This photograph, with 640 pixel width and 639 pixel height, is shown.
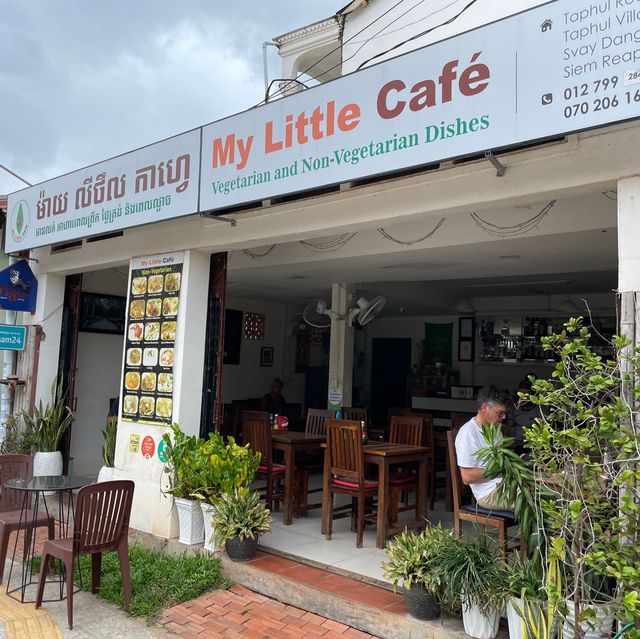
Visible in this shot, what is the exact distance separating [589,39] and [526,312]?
7063 millimetres

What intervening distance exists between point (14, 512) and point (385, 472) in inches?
105

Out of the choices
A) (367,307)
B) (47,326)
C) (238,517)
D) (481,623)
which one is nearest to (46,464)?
(47,326)

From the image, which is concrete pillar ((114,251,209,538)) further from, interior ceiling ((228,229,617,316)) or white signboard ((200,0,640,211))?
interior ceiling ((228,229,617,316))

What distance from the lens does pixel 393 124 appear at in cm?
306

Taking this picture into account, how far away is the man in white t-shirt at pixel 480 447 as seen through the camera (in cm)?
337

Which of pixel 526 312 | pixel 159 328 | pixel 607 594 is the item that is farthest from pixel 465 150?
pixel 526 312

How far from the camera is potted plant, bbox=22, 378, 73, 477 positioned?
19.9 feet

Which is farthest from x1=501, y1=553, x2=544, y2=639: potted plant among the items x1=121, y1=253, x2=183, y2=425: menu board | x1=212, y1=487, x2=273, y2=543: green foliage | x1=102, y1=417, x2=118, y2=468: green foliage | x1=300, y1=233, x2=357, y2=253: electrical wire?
x1=102, y1=417, x2=118, y2=468: green foliage

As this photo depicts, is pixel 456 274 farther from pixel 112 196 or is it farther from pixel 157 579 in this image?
pixel 157 579

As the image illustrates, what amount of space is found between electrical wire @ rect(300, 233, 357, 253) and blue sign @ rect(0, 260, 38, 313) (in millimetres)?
3276

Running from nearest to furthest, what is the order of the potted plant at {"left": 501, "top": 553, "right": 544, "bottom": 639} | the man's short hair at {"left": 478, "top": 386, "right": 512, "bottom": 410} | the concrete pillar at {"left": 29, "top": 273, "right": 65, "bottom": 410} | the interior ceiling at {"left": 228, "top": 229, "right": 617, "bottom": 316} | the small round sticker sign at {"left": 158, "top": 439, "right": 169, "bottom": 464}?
the potted plant at {"left": 501, "top": 553, "right": 544, "bottom": 639}
the man's short hair at {"left": 478, "top": 386, "right": 512, "bottom": 410}
the small round sticker sign at {"left": 158, "top": 439, "right": 169, "bottom": 464}
the interior ceiling at {"left": 228, "top": 229, "right": 617, "bottom": 316}
the concrete pillar at {"left": 29, "top": 273, "right": 65, "bottom": 410}

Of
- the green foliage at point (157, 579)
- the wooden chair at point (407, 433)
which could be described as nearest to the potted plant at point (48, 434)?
the green foliage at point (157, 579)

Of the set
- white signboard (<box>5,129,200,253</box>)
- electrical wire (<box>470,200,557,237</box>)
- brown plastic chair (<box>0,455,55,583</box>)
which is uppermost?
white signboard (<box>5,129,200,253</box>)

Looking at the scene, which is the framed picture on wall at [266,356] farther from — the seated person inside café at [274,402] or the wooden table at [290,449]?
the wooden table at [290,449]
